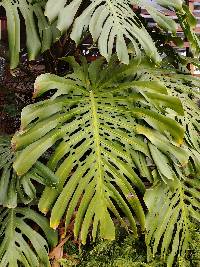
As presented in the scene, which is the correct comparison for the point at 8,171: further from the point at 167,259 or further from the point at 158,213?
the point at 167,259

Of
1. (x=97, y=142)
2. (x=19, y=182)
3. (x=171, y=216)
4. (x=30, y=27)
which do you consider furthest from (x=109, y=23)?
(x=171, y=216)

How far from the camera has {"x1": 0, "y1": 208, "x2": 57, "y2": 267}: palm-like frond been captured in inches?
58.5

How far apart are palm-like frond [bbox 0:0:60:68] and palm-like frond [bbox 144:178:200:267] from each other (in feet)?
2.18

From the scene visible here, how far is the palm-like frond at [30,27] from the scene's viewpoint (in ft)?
4.66

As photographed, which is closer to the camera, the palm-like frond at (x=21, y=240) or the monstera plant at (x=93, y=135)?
the monstera plant at (x=93, y=135)

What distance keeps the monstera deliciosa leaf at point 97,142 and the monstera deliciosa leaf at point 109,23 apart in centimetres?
14

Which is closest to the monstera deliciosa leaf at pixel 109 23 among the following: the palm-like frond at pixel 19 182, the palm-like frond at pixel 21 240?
the palm-like frond at pixel 19 182

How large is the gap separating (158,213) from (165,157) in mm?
329

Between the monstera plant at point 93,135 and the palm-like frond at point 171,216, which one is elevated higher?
the monstera plant at point 93,135

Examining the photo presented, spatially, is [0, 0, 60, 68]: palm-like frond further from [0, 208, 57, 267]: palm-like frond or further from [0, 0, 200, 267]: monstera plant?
[0, 208, 57, 267]: palm-like frond

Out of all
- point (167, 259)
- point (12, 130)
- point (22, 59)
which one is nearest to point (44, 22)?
point (22, 59)

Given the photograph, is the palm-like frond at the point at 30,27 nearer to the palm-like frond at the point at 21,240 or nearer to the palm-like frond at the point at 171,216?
the palm-like frond at the point at 21,240

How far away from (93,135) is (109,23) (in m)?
0.37

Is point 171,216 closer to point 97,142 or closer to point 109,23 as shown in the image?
point 97,142
